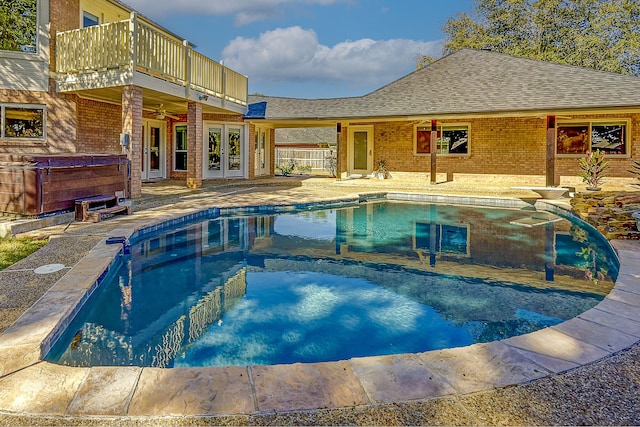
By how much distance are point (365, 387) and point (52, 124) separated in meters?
12.2

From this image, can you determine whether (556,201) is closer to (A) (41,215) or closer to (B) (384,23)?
(A) (41,215)

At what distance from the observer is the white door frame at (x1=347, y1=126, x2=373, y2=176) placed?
18.2 meters

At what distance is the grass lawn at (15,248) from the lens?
505 cm

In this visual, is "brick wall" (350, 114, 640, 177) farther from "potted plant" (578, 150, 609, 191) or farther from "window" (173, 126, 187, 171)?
"window" (173, 126, 187, 171)

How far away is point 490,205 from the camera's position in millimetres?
11969

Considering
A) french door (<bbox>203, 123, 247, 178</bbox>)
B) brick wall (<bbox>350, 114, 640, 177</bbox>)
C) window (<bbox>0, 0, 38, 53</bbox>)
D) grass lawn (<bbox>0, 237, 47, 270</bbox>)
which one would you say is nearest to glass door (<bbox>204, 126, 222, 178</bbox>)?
french door (<bbox>203, 123, 247, 178</bbox>)

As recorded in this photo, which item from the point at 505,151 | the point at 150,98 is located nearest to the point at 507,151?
the point at 505,151

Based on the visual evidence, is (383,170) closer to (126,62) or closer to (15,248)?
(126,62)

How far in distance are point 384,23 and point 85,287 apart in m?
28.8

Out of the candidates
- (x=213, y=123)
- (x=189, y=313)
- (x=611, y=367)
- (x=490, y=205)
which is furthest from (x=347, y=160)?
(x=611, y=367)

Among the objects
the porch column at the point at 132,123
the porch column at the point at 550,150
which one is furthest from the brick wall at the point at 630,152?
the porch column at the point at 132,123

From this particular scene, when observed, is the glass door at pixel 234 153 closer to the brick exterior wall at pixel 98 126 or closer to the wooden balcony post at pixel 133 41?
the brick exterior wall at pixel 98 126

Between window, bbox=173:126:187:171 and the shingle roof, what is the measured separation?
3.50m

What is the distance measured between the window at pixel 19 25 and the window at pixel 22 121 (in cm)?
153
